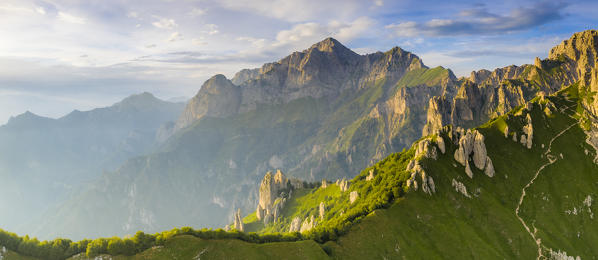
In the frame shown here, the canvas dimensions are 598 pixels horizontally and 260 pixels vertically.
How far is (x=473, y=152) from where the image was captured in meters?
169

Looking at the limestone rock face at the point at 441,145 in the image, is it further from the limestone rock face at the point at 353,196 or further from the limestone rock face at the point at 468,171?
the limestone rock face at the point at 353,196

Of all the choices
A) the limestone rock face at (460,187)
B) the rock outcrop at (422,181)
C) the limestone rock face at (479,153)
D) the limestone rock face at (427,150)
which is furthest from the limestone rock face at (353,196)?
the limestone rock face at (479,153)

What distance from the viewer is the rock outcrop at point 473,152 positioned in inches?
6368

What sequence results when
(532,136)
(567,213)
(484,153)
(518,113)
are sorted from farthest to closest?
(518,113)
(532,136)
(484,153)
(567,213)

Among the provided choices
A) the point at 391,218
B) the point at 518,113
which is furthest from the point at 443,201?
the point at 518,113

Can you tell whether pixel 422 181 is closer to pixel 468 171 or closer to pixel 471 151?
pixel 468 171

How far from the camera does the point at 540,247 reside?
5310 inches

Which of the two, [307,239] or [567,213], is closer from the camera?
[307,239]

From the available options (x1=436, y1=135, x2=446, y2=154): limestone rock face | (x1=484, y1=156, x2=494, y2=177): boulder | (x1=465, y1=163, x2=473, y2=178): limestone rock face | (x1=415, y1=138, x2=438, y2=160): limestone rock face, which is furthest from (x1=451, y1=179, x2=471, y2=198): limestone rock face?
(x1=484, y1=156, x2=494, y2=177): boulder

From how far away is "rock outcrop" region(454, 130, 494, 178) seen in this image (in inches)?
6368

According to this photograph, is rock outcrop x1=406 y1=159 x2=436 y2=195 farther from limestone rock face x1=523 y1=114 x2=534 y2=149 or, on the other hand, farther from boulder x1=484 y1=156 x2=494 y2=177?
limestone rock face x1=523 y1=114 x2=534 y2=149

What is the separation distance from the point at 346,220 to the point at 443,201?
44.0 m

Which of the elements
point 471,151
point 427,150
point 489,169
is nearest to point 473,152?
point 471,151

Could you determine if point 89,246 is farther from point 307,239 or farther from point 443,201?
point 443,201
